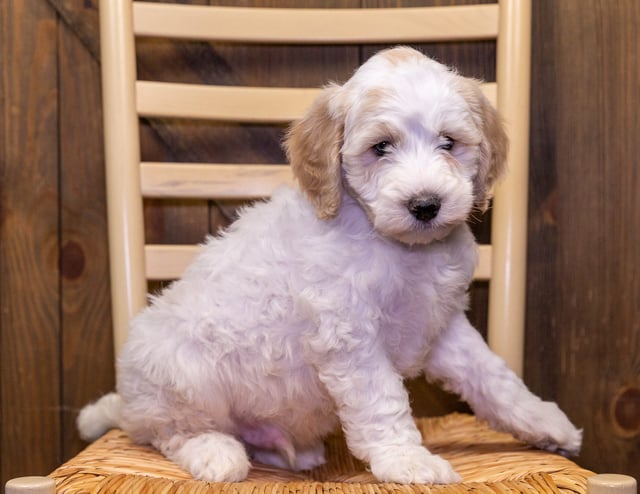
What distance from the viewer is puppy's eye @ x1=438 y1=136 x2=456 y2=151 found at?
1126mm

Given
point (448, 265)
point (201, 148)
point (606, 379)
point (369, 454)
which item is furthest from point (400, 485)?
point (201, 148)

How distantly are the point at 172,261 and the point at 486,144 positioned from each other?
0.64 m

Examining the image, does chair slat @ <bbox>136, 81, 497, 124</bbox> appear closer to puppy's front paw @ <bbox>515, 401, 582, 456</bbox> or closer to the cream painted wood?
the cream painted wood

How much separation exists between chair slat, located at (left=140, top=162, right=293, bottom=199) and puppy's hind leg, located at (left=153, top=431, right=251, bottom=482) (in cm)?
48

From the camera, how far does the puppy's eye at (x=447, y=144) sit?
44.3 inches

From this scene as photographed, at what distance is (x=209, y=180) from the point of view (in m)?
1.51

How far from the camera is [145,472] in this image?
110 cm

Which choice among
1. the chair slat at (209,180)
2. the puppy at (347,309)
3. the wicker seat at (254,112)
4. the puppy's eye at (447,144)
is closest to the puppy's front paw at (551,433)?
the puppy at (347,309)

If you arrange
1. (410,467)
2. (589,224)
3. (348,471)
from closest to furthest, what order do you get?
1. (410,467)
2. (348,471)
3. (589,224)

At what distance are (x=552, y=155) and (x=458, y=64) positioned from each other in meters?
0.28

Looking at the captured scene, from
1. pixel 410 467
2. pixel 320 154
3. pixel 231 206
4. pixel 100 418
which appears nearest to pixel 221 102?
pixel 231 206

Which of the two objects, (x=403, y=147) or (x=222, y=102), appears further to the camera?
(x=222, y=102)

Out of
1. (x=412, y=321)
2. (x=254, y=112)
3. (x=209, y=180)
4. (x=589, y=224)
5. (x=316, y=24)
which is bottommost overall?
(x=412, y=321)

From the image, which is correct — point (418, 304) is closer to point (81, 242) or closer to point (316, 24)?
point (316, 24)
